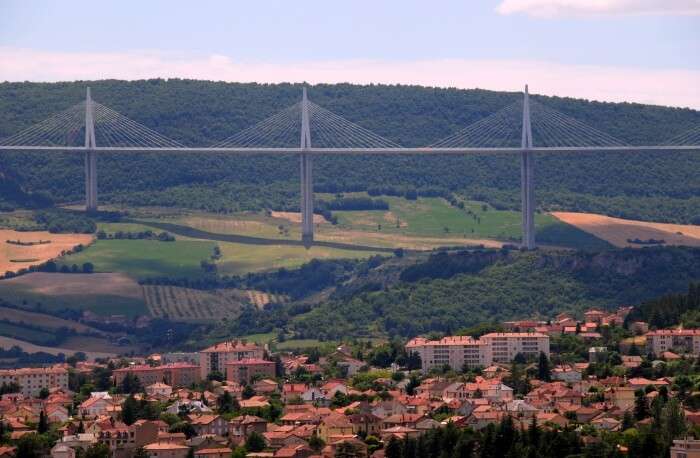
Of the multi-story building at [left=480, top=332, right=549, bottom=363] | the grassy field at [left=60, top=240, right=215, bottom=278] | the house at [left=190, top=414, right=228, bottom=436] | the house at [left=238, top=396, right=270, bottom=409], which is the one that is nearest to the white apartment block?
the multi-story building at [left=480, top=332, right=549, bottom=363]

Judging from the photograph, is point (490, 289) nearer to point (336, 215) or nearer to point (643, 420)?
point (336, 215)

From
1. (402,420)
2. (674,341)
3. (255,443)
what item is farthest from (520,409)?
(674,341)

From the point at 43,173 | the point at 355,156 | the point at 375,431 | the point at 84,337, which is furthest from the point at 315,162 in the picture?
the point at 375,431

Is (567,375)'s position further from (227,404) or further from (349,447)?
(349,447)

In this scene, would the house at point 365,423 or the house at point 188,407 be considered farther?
the house at point 188,407

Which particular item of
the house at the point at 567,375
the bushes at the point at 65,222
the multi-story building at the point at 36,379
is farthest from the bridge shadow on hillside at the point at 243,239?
the house at the point at 567,375

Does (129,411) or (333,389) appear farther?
(333,389)

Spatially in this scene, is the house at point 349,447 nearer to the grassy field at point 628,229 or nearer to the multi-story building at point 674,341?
the multi-story building at point 674,341

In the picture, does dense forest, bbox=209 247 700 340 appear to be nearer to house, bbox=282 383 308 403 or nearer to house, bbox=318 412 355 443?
house, bbox=282 383 308 403
